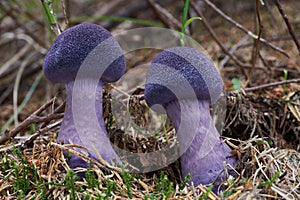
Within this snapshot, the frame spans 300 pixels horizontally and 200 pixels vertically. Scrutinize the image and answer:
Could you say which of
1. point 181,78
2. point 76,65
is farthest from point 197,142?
point 76,65

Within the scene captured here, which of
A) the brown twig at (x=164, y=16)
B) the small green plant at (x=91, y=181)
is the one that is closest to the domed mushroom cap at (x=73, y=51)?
the small green plant at (x=91, y=181)

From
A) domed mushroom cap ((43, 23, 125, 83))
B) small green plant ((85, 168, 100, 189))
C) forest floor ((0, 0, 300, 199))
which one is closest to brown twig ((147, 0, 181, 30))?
forest floor ((0, 0, 300, 199))

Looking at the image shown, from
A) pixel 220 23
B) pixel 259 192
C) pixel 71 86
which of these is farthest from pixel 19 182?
pixel 220 23

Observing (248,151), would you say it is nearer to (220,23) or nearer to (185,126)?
(185,126)

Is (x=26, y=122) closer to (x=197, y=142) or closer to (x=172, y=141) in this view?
(x=172, y=141)

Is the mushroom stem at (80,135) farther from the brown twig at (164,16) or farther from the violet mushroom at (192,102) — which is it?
the brown twig at (164,16)

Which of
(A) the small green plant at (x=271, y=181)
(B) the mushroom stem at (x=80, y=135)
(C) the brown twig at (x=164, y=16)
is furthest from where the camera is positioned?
(C) the brown twig at (x=164, y=16)

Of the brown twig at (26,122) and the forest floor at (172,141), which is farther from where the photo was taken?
the brown twig at (26,122)

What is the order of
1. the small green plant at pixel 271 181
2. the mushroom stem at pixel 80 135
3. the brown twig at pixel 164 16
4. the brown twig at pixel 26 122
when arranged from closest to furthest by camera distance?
the small green plant at pixel 271 181 → the mushroom stem at pixel 80 135 → the brown twig at pixel 26 122 → the brown twig at pixel 164 16
